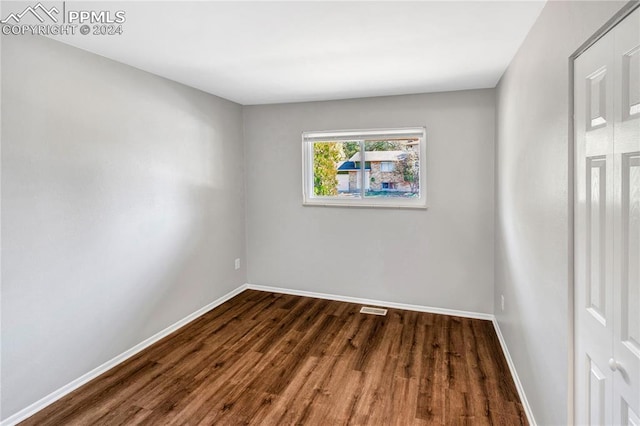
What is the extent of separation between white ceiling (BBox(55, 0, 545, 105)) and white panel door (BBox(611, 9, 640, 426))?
38.0 inches

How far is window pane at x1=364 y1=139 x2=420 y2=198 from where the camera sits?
3.89 m

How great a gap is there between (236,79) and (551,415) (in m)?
3.25

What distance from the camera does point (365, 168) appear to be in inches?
161

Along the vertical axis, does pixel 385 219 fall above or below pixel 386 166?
below

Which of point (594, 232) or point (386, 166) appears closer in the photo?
point (594, 232)

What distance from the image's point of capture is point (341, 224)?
4.16 metres

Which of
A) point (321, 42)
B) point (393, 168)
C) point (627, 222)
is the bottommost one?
point (627, 222)

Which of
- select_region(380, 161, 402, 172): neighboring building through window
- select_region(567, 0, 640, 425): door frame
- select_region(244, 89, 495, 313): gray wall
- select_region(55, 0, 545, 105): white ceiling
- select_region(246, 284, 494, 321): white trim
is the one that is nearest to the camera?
select_region(567, 0, 640, 425): door frame

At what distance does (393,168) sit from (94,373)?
3316mm

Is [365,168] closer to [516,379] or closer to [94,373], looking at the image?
[516,379]

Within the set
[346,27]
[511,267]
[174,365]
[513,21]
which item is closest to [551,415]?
[511,267]

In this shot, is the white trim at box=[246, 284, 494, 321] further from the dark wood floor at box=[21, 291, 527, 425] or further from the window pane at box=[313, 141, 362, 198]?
the window pane at box=[313, 141, 362, 198]

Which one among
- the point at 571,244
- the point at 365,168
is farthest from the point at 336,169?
the point at 571,244

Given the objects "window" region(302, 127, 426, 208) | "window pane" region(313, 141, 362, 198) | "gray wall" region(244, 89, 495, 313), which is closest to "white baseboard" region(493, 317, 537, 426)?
"gray wall" region(244, 89, 495, 313)
